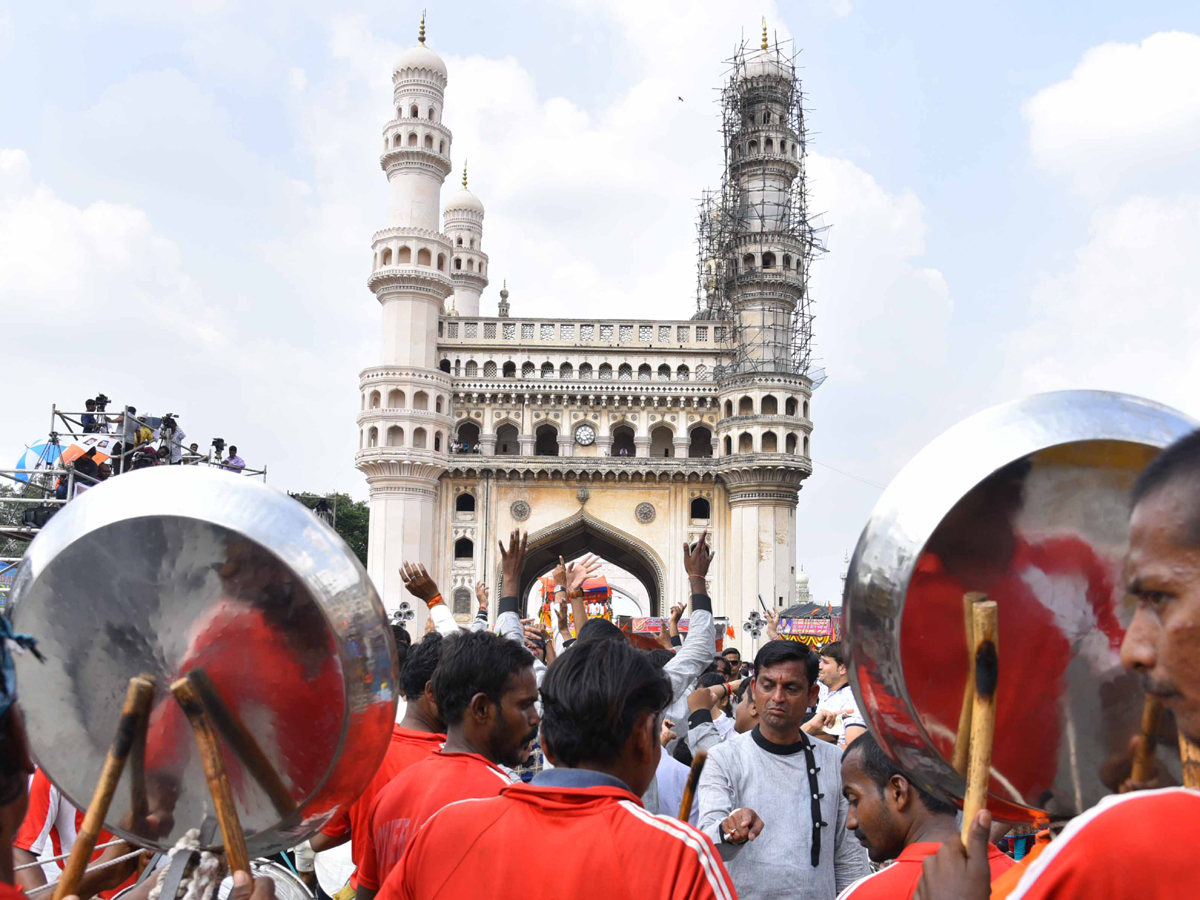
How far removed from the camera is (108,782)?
155 cm

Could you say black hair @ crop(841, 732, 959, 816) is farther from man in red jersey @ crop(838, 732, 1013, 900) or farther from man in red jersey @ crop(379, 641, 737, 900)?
man in red jersey @ crop(379, 641, 737, 900)

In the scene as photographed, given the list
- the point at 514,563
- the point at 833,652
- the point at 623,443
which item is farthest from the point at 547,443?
the point at 514,563

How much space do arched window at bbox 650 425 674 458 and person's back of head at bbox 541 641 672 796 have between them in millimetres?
32681

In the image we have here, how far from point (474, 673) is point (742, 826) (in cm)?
85

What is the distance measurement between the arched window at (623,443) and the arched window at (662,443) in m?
0.72

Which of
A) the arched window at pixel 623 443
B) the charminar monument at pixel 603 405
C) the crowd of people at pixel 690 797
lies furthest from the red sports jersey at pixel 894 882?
the arched window at pixel 623 443

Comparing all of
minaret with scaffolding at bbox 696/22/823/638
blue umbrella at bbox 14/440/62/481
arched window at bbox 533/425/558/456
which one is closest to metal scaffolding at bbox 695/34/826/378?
minaret with scaffolding at bbox 696/22/823/638

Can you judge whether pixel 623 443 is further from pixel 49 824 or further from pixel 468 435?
pixel 49 824

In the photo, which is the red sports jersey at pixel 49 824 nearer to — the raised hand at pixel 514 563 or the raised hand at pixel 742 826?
the raised hand at pixel 514 563

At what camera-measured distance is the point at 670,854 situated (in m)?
1.79

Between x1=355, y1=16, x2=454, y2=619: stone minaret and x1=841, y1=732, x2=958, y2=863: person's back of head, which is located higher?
x1=355, y1=16, x2=454, y2=619: stone minaret

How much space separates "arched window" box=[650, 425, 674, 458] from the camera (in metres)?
34.9

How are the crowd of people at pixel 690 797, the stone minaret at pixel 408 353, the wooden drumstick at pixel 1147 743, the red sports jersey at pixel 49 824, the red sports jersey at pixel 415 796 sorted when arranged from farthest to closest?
1. the stone minaret at pixel 408 353
2. the red sports jersey at pixel 49 824
3. the red sports jersey at pixel 415 796
4. the wooden drumstick at pixel 1147 743
5. the crowd of people at pixel 690 797

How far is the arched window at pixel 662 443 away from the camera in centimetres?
3494
